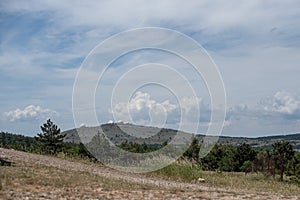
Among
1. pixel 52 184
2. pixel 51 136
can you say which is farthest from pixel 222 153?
pixel 52 184

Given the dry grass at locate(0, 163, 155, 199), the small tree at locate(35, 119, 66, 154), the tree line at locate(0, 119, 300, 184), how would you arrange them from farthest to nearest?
the small tree at locate(35, 119, 66, 154) < the tree line at locate(0, 119, 300, 184) < the dry grass at locate(0, 163, 155, 199)

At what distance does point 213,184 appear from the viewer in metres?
15.9

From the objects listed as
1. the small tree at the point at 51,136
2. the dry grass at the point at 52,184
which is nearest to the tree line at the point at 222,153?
the small tree at the point at 51,136

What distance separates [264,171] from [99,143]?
367 inches

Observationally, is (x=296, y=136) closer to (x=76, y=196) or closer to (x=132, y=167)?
(x=132, y=167)

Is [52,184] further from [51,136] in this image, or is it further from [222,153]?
[222,153]

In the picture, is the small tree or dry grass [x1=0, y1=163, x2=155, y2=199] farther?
the small tree

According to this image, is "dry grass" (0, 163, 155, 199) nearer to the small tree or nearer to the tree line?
the tree line

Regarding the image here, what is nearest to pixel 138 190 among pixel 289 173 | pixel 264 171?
pixel 264 171

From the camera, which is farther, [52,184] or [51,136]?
[51,136]

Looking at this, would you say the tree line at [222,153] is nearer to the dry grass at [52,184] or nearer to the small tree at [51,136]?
the small tree at [51,136]

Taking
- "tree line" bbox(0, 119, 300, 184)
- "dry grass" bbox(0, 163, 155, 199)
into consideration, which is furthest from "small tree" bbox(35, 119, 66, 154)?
"dry grass" bbox(0, 163, 155, 199)

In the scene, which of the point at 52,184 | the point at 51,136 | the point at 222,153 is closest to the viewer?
the point at 52,184

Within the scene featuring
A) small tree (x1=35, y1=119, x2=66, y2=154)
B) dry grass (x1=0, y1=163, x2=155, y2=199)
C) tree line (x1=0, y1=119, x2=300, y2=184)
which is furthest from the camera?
small tree (x1=35, y1=119, x2=66, y2=154)
